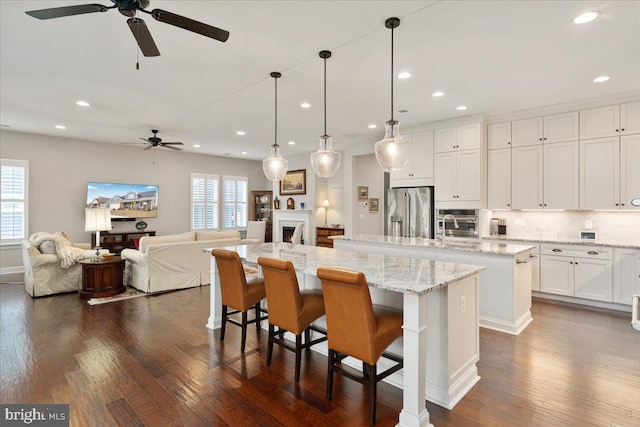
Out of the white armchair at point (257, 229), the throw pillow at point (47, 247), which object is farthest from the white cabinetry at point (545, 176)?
the throw pillow at point (47, 247)

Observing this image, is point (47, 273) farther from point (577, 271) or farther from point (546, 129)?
point (546, 129)

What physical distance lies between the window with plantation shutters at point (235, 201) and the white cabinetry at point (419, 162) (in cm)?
587

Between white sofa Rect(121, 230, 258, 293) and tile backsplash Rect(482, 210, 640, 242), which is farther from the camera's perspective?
white sofa Rect(121, 230, 258, 293)

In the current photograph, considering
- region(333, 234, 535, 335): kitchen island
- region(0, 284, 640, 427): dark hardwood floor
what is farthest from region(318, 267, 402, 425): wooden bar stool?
region(333, 234, 535, 335): kitchen island

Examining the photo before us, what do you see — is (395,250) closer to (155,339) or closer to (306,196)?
(155,339)

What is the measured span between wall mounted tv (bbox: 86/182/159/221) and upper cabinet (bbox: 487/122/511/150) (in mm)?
7758

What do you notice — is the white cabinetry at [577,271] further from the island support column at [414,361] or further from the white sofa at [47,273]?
the white sofa at [47,273]

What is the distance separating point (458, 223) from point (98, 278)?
18.8ft

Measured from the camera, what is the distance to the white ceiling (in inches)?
101

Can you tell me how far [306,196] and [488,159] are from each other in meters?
5.03

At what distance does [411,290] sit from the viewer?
6.31 feet

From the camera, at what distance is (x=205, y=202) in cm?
968

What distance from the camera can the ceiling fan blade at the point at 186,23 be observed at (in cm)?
203

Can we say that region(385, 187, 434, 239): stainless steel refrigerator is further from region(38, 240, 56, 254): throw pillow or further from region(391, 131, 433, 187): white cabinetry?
region(38, 240, 56, 254): throw pillow
